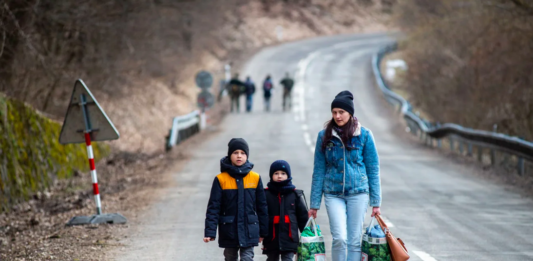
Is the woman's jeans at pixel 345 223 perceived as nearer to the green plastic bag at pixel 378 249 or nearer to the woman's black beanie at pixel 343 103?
the green plastic bag at pixel 378 249

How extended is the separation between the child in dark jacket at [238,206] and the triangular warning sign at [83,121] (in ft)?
Result: 15.5

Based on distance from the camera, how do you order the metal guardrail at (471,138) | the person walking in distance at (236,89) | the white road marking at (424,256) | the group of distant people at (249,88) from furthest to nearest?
the person walking in distance at (236,89), the group of distant people at (249,88), the metal guardrail at (471,138), the white road marking at (424,256)

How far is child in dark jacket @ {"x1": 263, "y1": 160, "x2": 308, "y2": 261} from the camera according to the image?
6.40 m

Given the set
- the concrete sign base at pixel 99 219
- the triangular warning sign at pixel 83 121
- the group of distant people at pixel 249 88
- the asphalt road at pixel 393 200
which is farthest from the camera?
the group of distant people at pixel 249 88

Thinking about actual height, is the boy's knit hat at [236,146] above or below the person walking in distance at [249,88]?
below

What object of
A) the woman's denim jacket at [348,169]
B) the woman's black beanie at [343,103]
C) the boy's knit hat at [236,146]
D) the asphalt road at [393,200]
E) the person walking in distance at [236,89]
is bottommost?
the asphalt road at [393,200]

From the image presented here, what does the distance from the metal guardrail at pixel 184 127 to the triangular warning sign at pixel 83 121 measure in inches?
464

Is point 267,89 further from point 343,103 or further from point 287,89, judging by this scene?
point 343,103

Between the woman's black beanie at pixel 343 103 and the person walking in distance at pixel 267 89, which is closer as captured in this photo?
the woman's black beanie at pixel 343 103

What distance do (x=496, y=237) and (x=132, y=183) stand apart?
29.0 feet

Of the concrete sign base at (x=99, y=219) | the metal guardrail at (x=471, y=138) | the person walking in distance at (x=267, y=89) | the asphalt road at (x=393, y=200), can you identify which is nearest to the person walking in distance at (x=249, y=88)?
the person walking in distance at (x=267, y=89)

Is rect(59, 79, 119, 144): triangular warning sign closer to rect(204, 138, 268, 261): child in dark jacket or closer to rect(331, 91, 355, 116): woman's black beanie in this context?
rect(204, 138, 268, 261): child in dark jacket

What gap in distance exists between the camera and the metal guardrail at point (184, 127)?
23.0 metres

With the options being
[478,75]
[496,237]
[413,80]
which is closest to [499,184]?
[496,237]
